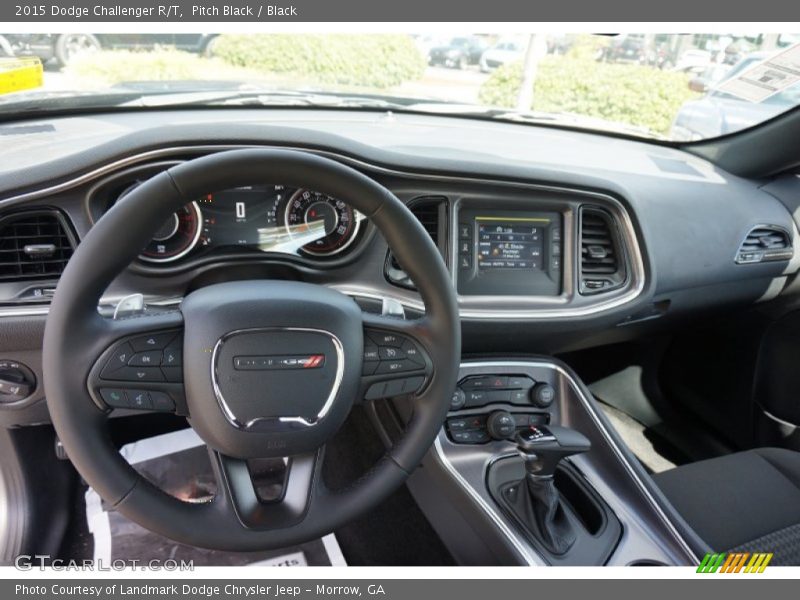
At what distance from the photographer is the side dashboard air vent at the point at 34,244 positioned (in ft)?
4.42

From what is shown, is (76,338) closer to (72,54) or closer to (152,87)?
(72,54)

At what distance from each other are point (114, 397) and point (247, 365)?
23 cm

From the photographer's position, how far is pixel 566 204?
1746mm

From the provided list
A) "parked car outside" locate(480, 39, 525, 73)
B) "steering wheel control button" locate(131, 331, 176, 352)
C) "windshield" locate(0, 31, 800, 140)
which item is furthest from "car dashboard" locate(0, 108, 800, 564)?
"parked car outside" locate(480, 39, 525, 73)

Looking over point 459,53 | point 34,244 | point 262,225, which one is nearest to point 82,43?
point 34,244

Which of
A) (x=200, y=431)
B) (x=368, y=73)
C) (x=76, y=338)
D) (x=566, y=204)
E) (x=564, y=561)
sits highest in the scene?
(x=368, y=73)

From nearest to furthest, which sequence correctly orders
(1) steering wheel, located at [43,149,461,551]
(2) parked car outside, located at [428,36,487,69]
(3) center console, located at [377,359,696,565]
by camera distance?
(1) steering wheel, located at [43,149,461,551]
(3) center console, located at [377,359,696,565]
(2) parked car outside, located at [428,36,487,69]

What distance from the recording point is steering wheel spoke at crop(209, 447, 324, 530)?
1.16 metres

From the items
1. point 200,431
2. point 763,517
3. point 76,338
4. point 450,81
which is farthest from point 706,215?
point 76,338

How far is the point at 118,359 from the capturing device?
106 centimetres

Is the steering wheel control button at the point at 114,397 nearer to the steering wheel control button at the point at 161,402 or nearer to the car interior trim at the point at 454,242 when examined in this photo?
the steering wheel control button at the point at 161,402

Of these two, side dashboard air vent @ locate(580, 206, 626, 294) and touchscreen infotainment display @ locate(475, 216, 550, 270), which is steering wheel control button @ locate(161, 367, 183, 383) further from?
side dashboard air vent @ locate(580, 206, 626, 294)

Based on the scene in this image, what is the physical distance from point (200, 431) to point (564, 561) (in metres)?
0.93

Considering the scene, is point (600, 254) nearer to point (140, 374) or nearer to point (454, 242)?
point (454, 242)
